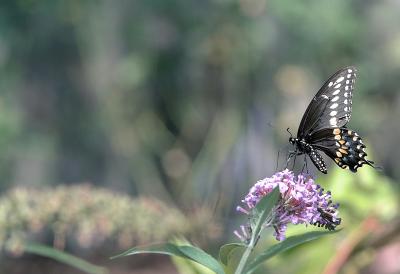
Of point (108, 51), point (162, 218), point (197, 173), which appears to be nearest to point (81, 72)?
point (108, 51)

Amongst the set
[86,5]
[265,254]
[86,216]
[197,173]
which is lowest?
[265,254]

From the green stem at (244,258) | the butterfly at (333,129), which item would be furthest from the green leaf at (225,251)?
the butterfly at (333,129)

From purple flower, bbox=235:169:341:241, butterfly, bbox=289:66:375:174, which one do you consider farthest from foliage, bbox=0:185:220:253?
purple flower, bbox=235:169:341:241

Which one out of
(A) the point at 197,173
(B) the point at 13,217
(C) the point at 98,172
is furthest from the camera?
(C) the point at 98,172

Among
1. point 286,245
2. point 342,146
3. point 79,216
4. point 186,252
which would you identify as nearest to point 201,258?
point 186,252

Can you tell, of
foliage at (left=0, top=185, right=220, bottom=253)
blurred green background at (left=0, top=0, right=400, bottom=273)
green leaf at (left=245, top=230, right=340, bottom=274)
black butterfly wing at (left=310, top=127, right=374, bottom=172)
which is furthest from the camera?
blurred green background at (left=0, top=0, right=400, bottom=273)

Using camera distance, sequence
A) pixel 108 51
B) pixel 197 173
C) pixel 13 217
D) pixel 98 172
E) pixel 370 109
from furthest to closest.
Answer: pixel 370 109
pixel 98 172
pixel 108 51
pixel 197 173
pixel 13 217

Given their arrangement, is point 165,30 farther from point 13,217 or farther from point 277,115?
point 13,217

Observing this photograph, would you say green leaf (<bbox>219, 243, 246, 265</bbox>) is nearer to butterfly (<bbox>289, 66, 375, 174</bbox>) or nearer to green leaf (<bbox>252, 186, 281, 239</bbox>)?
green leaf (<bbox>252, 186, 281, 239</bbox>)
